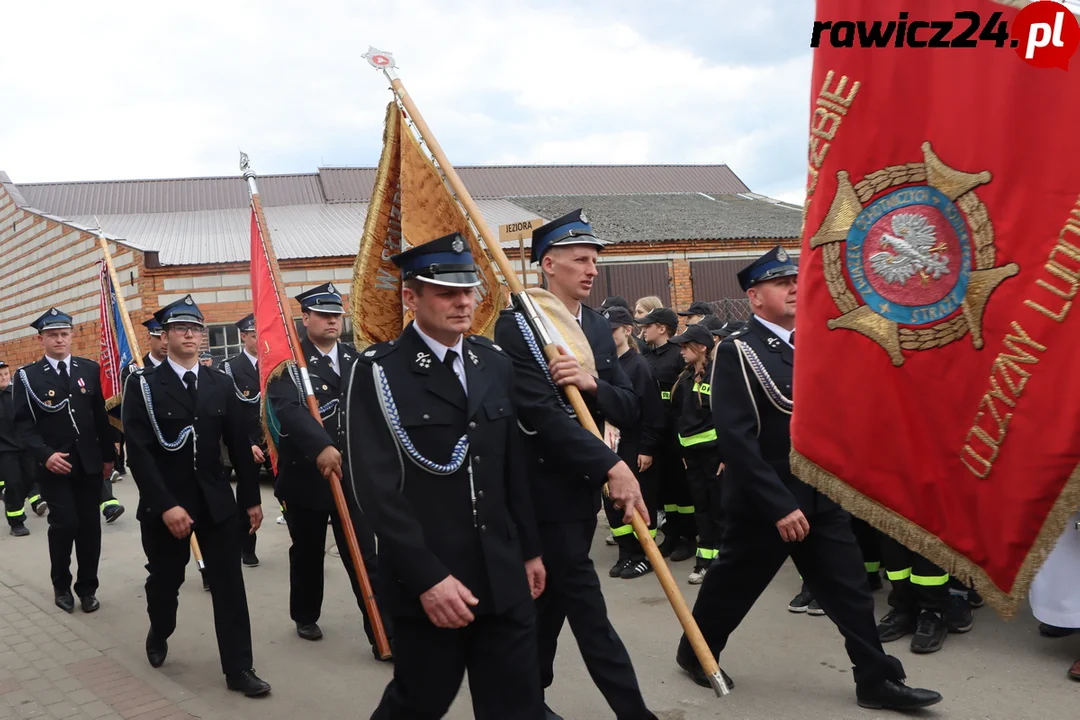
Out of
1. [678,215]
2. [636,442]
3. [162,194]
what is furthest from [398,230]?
[162,194]

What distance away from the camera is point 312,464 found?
587 centimetres

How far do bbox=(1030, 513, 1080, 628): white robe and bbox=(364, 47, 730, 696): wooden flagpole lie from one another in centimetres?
185

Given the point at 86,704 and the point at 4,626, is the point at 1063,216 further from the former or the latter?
the point at 4,626

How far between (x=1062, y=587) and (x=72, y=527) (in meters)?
6.61

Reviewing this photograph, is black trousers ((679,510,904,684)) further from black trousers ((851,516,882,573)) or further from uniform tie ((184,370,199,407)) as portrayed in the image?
uniform tie ((184,370,199,407))

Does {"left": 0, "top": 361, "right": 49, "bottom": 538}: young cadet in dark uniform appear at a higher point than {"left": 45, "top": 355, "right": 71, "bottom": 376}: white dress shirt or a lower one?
lower

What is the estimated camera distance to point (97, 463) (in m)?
7.48

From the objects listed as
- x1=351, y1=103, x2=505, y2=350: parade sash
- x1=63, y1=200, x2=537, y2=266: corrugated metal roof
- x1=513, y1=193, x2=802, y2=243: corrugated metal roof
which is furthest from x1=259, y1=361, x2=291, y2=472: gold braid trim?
x1=513, y1=193, x2=802, y2=243: corrugated metal roof

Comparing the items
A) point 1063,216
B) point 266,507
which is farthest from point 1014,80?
point 266,507

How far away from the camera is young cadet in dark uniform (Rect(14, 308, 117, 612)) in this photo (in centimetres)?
724

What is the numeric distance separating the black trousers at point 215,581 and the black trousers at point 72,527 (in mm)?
2007

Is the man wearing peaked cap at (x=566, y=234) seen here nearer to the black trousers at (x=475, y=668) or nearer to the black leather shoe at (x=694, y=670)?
the black trousers at (x=475, y=668)

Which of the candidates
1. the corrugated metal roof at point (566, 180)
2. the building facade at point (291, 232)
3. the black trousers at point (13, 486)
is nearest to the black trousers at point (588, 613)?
the black trousers at point (13, 486)

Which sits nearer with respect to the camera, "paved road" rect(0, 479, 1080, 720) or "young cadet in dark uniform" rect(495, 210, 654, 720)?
"young cadet in dark uniform" rect(495, 210, 654, 720)
